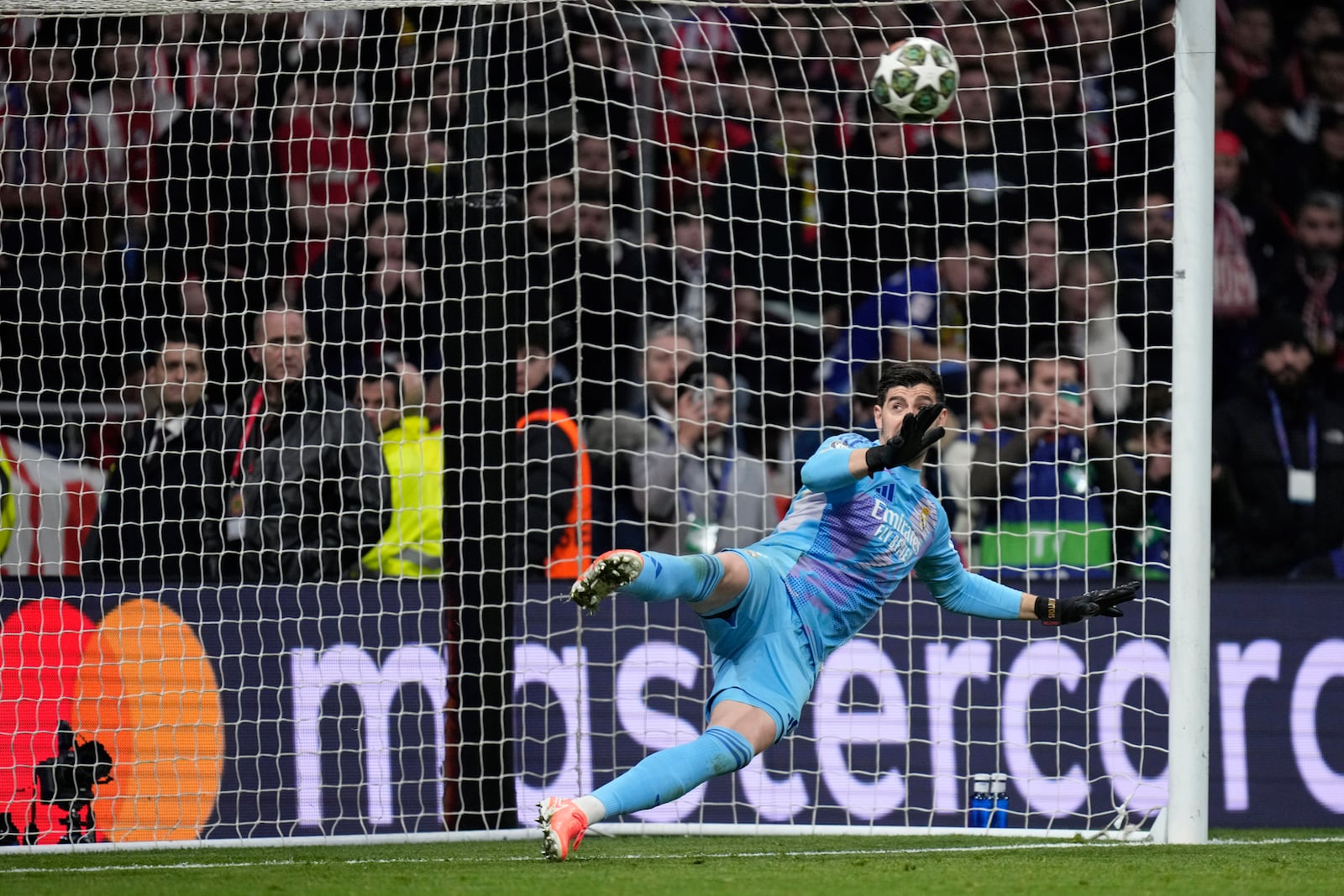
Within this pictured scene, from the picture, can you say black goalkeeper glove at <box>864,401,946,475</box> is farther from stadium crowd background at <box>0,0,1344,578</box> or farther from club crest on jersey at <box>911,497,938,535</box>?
stadium crowd background at <box>0,0,1344,578</box>

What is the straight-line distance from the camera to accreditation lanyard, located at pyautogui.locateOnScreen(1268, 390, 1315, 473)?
29.7 ft

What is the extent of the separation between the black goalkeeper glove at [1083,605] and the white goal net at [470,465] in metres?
1.08

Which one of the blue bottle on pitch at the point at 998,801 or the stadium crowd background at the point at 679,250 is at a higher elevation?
the stadium crowd background at the point at 679,250

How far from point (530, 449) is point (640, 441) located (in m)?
0.66

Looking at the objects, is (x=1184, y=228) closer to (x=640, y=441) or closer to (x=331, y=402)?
(x=640, y=441)

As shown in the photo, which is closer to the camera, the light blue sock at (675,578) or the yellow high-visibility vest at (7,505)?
the light blue sock at (675,578)

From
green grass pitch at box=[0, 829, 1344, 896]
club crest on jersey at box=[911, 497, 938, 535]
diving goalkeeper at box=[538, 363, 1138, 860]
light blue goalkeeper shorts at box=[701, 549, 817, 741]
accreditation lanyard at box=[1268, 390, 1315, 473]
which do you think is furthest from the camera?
accreditation lanyard at box=[1268, 390, 1315, 473]

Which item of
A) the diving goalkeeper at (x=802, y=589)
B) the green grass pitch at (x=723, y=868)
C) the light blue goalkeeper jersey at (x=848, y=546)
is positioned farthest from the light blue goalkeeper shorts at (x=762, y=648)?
the green grass pitch at (x=723, y=868)

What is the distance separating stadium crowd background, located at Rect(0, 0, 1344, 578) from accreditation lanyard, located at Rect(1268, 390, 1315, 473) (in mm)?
Answer: 28

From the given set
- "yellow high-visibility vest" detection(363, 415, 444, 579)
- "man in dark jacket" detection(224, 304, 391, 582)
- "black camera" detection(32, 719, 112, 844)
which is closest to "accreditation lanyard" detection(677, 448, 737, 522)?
"yellow high-visibility vest" detection(363, 415, 444, 579)

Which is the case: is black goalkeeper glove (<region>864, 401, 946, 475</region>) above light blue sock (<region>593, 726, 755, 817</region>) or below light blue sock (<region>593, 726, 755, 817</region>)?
above

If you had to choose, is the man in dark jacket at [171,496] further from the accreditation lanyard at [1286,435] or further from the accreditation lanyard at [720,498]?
the accreditation lanyard at [1286,435]

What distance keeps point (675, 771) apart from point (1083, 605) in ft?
5.73

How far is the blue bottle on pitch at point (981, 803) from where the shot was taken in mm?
7629
